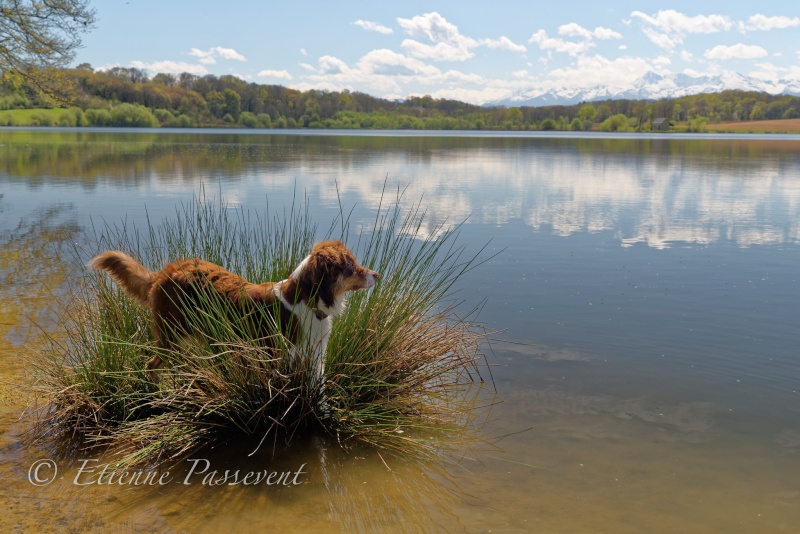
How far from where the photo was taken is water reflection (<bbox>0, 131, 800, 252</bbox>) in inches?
634

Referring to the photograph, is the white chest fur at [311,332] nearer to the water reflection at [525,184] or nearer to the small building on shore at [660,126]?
the water reflection at [525,184]

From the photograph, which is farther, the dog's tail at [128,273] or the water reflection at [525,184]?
the water reflection at [525,184]

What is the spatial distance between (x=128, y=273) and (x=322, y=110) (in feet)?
431

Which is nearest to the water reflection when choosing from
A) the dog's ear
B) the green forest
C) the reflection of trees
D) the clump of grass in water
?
the reflection of trees

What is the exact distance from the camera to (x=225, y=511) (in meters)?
4.25

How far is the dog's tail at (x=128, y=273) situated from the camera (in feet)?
17.0

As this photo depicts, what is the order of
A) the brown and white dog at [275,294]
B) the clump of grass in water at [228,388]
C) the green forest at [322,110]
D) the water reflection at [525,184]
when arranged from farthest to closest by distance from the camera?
the green forest at [322,110]
the water reflection at [525,184]
the brown and white dog at [275,294]
the clump of grass in water at [228,388]

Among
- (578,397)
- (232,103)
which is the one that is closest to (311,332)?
(578,397)

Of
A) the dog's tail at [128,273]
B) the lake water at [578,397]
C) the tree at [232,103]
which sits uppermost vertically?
the tree at [232,103]

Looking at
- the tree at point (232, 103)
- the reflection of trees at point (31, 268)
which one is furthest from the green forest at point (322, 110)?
the reflection of trees at point (31, 268)

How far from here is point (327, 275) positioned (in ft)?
16.3

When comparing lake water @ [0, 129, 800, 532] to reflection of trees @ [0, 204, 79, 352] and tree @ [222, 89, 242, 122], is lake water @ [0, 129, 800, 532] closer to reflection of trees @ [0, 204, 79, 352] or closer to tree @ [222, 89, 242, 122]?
reflection of trees @ [0, 204, 79, 352]

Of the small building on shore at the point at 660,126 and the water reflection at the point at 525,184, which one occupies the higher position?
the small building on shore at the point at 660,126

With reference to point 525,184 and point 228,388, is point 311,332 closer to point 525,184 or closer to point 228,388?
point 228,388
